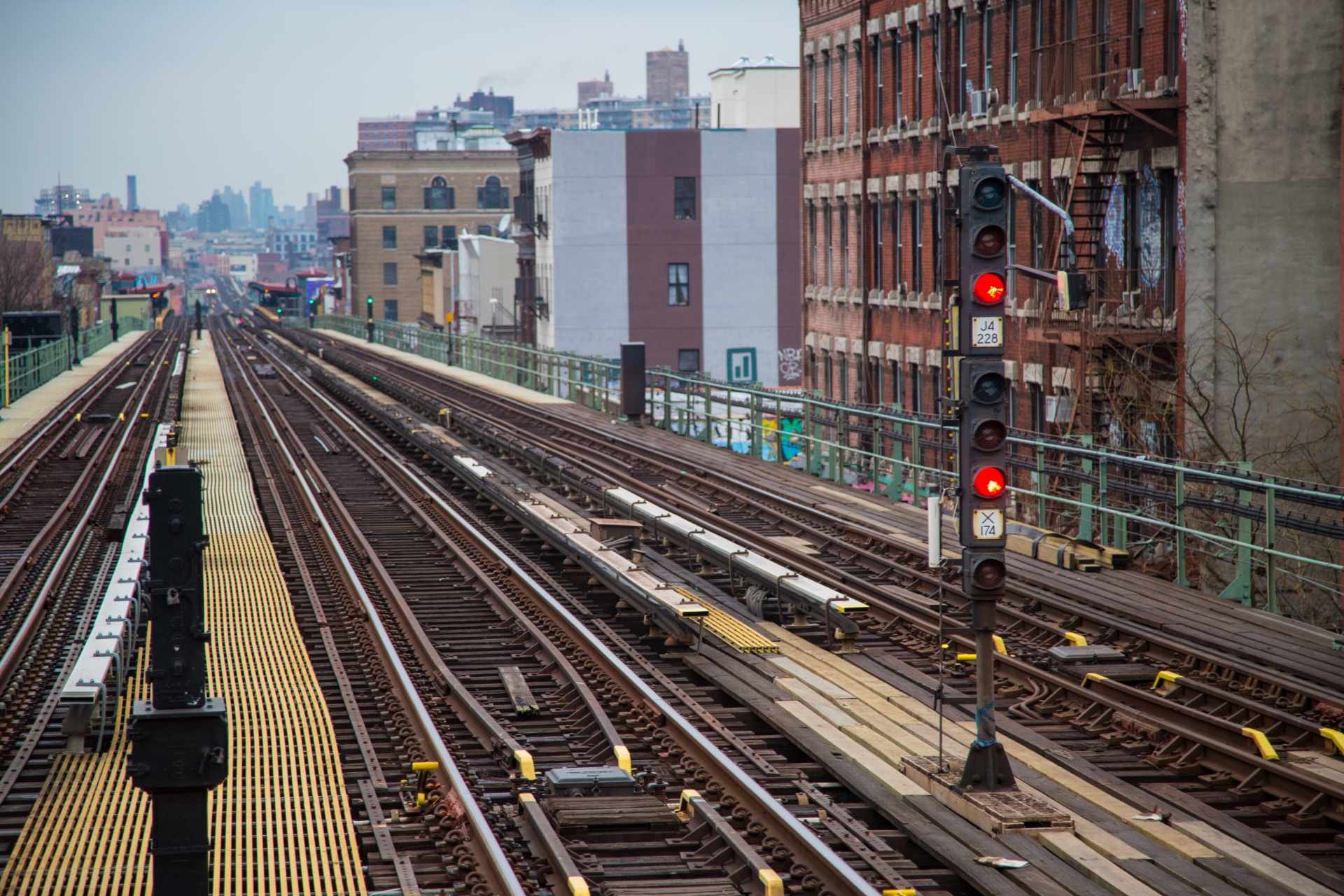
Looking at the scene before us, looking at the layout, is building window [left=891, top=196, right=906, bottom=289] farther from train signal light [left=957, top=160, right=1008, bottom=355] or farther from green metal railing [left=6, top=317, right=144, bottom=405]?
train signal light [left=957, top=160, right=1008, bottom=355]

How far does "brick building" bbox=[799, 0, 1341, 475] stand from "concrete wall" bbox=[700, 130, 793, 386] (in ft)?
98.7

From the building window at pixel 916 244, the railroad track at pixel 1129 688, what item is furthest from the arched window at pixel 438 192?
the railroad track at pixel 1129 688

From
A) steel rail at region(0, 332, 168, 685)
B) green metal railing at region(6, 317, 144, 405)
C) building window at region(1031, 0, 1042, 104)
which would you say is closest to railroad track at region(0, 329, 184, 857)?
steel rail at region(0, 332, 168, 685)

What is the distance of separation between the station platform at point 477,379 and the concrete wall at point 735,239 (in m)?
12.3

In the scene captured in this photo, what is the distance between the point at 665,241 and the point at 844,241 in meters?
29.5

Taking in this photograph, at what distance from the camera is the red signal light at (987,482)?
1012 cm

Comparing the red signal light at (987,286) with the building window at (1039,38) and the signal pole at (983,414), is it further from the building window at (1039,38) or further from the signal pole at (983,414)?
the building window at (1039,38)

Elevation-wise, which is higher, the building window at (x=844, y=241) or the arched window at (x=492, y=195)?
the arched window at (x=492, y=195)

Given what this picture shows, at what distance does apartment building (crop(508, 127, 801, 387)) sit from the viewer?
67.6m

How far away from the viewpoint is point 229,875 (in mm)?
8961

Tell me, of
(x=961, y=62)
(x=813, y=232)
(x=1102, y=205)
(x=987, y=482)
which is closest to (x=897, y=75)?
(x=961, y=62)

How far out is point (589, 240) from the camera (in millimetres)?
67562

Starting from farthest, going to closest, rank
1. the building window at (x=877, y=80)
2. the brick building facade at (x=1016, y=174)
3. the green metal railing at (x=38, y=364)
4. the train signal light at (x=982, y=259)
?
1. the green metal railing at (x=38, y=364)
2. the building window at (x=877, y=80)
3. the brick building facade at (x=1016, y=174)
4. the train signal light at (x=982, y=259)

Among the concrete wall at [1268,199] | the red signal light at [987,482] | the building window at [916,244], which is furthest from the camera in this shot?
the building window at [916,244]
